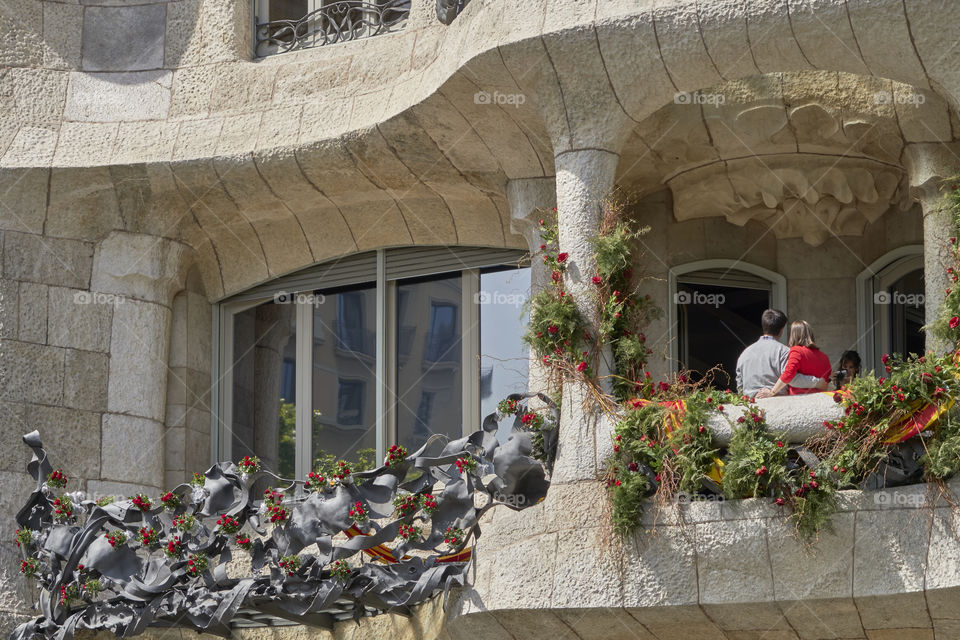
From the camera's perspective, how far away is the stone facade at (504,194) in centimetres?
1102

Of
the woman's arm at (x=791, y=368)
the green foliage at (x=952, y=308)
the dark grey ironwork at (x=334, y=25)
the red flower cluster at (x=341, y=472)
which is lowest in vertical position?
the red flower cluster at (x=341, y=472)

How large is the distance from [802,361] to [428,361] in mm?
3656

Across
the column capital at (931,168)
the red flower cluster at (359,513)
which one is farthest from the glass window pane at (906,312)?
the red flower cluster at (359,513)

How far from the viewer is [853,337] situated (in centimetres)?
1344

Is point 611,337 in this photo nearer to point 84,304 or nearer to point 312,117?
point 312,117

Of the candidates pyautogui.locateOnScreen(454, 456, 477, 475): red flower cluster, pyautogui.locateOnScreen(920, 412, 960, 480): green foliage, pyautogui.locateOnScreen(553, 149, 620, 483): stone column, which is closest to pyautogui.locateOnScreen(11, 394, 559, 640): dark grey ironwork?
pyautogui.locateOnScreen(454, 456, 477, 475): red flower cluster

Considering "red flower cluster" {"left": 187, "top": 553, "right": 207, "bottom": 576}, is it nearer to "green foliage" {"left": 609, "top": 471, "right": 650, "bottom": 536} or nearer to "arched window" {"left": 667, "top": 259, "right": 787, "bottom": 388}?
"green foliage" {"left": 609, "top": 471, "right": 650, "bottom": 536}

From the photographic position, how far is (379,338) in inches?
560

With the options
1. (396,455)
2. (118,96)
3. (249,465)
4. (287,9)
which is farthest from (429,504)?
(287,9)

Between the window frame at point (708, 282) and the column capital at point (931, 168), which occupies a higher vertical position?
the column capital at point (931, 168)

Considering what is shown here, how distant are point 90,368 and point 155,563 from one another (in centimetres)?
214

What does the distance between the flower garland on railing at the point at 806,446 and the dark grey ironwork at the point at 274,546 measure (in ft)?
2.49

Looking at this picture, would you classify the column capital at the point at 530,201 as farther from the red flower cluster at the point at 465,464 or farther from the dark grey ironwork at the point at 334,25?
Answer: the red flower cluster at the point at 465,464

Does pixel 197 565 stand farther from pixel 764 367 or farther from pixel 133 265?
pixel 764 367
